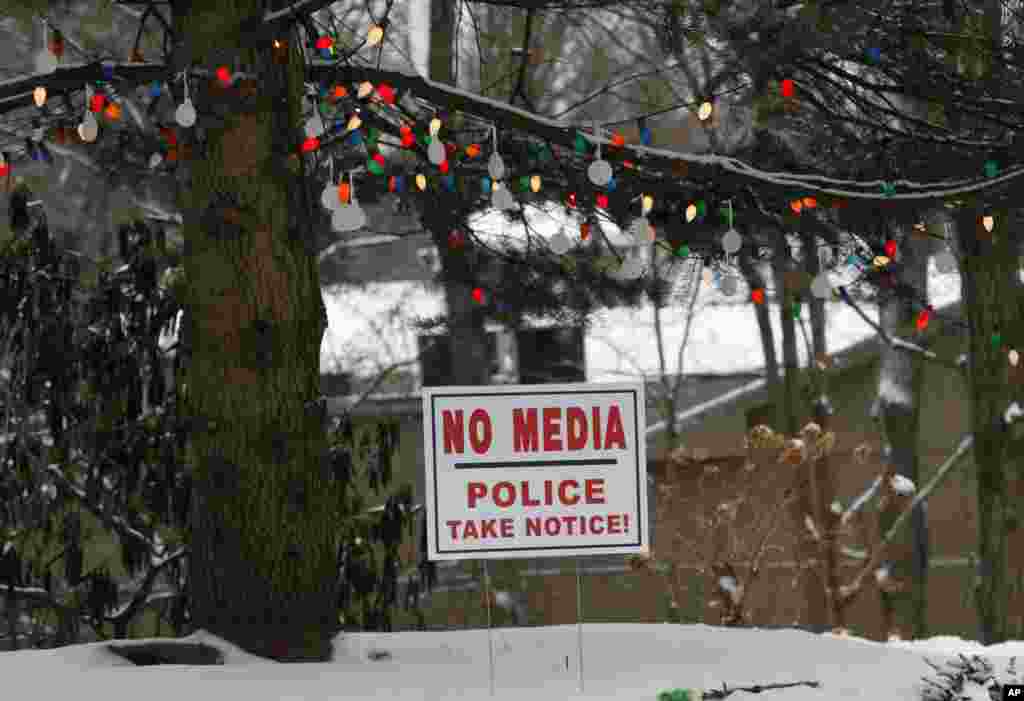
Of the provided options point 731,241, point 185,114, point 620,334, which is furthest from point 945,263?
point 620,334

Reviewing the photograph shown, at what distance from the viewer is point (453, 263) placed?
10273mm

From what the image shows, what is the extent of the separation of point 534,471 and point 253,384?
1.51 meters

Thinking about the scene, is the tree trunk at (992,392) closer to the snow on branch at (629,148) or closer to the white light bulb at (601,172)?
the snow on branch at (629,148)

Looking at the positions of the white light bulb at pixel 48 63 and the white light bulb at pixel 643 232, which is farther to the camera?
the white light bulb at pixel 643 232

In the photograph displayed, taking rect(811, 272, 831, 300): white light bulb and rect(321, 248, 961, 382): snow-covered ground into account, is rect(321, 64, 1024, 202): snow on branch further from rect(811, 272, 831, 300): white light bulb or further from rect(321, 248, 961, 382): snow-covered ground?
rect(321, 248, 961, 382): snow-covered ground

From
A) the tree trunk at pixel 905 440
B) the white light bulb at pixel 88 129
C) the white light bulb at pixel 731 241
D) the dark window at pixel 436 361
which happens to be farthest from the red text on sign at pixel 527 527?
the dark window at pixel 436 361

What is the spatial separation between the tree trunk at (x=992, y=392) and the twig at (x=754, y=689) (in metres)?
5.31

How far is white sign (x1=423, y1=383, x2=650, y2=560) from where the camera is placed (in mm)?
6273

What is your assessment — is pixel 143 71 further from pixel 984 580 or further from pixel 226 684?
pixel 984 580

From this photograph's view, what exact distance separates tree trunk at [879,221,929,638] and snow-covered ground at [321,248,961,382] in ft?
8.55

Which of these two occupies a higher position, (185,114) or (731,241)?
(185,114)

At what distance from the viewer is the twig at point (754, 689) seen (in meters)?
6.29

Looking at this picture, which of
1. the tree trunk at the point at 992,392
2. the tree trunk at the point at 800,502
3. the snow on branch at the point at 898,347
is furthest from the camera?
the tree trunk at the point at 800,502

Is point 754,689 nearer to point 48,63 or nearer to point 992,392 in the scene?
point 48,63
